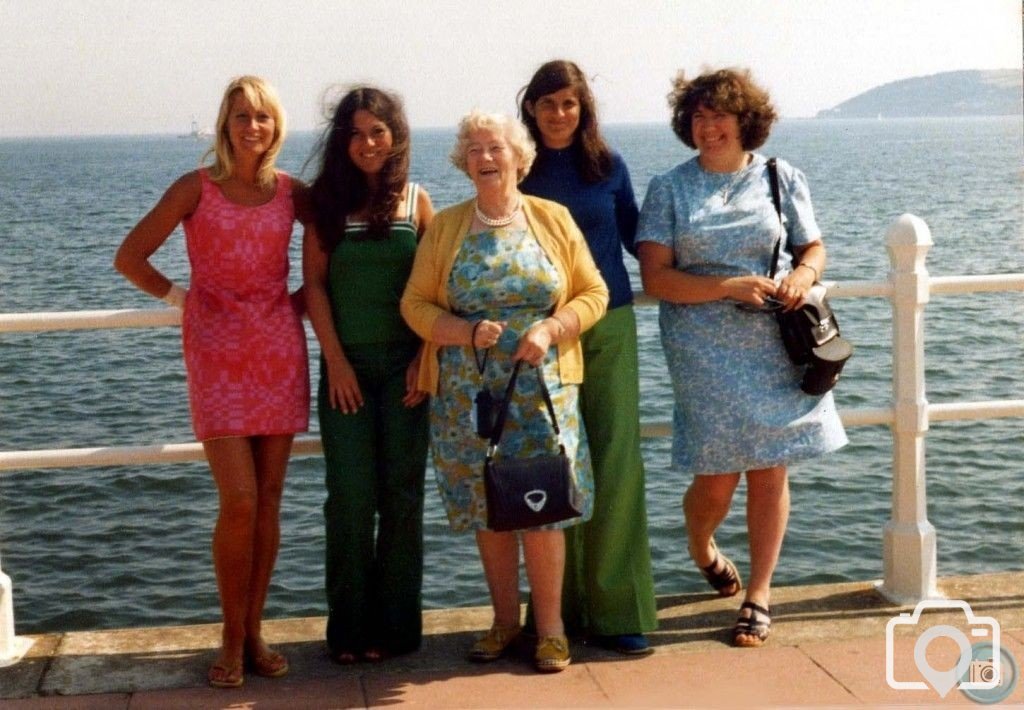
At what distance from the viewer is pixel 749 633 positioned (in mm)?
4176

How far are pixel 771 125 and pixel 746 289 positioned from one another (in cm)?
51

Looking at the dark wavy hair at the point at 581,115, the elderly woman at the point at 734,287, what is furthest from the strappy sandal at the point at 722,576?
the dark wavy hair at the point at 581,115

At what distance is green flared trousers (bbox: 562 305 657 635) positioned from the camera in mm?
4098

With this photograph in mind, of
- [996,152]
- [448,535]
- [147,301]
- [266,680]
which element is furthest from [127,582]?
[996,152]

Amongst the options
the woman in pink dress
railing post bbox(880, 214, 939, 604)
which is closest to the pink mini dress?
the woman in pink dress

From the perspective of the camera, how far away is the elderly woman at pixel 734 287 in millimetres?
4082

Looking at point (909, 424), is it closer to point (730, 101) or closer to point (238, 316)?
point (730, 101)

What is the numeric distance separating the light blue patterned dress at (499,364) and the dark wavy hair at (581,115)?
1.19 feet

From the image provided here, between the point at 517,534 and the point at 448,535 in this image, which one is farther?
the point at 448,535

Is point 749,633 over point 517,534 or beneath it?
beneath

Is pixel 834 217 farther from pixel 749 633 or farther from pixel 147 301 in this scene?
pixel 749 633

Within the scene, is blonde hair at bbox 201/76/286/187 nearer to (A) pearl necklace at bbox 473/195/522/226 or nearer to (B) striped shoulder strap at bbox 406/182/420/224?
(B) striped shoulder strap at bbox 406/182/420/224

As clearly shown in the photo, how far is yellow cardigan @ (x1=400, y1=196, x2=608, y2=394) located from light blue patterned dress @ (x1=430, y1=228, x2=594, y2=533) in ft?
0.08

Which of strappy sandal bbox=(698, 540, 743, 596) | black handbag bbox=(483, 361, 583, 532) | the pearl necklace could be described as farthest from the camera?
strappy sandal bbox=(698, 540, 743, 596)
